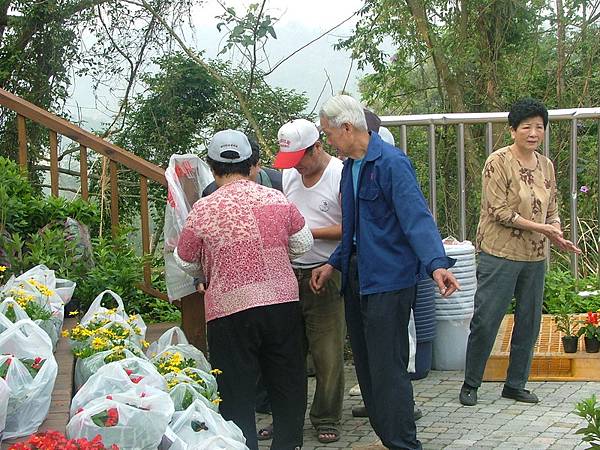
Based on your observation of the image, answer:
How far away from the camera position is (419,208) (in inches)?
201

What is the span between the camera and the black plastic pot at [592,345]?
280 inches

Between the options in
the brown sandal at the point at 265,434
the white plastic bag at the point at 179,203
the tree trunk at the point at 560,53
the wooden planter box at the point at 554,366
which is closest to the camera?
the brown sandal at the point at 265,434

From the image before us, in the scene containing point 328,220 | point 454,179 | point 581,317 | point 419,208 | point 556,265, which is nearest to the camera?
point 419,208

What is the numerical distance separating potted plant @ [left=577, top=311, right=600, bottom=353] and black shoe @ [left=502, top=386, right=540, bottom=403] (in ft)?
2.28

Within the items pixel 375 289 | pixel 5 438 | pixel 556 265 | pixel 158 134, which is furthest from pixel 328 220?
pixel 158 134

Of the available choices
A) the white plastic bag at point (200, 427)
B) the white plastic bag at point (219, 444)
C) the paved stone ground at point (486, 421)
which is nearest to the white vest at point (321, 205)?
the paved stone ground at point (486, 421)

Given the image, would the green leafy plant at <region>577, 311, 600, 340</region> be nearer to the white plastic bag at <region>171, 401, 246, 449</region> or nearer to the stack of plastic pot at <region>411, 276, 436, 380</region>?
the stack of plastic pot at <region>411, 276, 436, 380</region>

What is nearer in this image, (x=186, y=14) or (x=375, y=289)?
(x=375, y=289)

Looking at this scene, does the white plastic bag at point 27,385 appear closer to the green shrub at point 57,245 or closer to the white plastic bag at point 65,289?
the white plastic bag at point 65,289

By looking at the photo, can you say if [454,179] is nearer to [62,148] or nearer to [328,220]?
Result: [62,148]

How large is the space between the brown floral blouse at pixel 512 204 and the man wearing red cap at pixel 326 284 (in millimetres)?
993

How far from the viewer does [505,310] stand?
6508mm

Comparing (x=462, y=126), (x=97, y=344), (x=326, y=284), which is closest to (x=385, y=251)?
(x=326, y=284)

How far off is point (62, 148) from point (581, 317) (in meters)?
5.89
